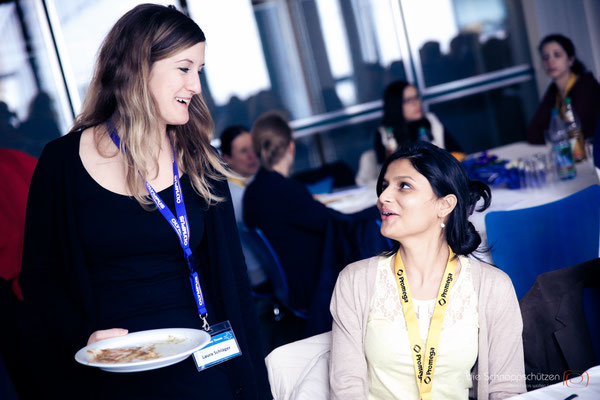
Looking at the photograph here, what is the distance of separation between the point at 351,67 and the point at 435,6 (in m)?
1.19

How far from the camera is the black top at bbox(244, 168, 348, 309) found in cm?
337

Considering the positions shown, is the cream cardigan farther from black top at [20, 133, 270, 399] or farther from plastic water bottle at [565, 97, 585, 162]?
plastic water bottle at [565, 97, 585, 162]

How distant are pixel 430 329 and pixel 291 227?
1877 millimetres

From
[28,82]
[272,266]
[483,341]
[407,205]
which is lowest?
[272,266]

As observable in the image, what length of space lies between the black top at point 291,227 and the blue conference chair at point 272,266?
3 centimetres

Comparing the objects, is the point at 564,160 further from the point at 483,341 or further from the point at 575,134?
the point at 483,341

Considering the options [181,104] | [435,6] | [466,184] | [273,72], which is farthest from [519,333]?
[435,6]

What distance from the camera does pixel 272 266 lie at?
360cm

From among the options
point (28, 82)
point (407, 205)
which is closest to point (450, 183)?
point (407, 205)

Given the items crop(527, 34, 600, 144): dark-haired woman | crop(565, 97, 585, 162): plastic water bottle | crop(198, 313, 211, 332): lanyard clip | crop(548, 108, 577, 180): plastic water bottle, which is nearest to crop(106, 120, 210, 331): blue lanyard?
crop(198, 313, 211, 332): lanyard clip

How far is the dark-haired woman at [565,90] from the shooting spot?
158 inches

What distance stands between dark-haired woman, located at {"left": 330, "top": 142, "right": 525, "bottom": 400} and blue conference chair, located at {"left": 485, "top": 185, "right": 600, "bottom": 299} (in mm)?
573

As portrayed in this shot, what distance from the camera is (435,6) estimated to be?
6.77 m

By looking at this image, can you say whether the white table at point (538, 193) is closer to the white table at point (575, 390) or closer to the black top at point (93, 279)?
the white table at point (575, 390)
